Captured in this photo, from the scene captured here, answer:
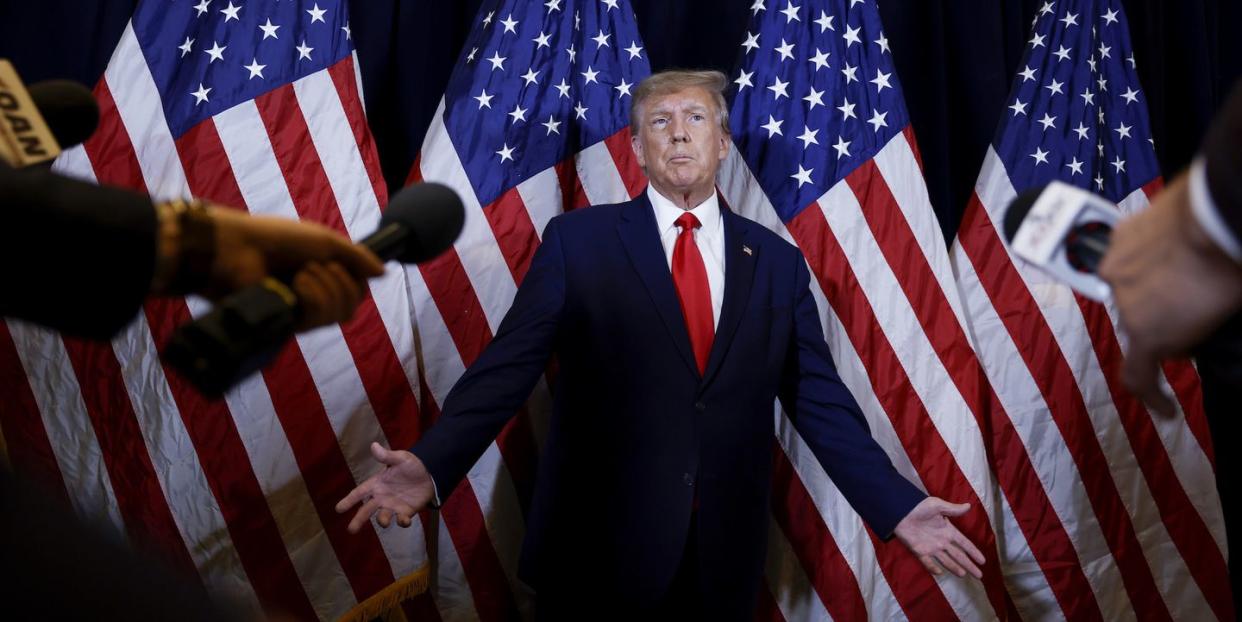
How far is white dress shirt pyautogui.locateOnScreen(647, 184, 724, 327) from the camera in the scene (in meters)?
1.94

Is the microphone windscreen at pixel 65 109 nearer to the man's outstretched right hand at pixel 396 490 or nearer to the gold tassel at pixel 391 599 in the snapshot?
the man's outstretched right hand at pixel 396 490

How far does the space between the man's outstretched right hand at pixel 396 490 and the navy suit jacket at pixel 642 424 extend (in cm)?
17

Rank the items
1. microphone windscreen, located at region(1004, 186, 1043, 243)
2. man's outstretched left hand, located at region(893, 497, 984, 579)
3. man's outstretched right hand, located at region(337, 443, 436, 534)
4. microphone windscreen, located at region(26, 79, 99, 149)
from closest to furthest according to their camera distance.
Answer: microphone windscreen, located at region(1004, 186, 1043, 243)
microphone windscreen, located at region(26, 79, 99, 149)
man's outstretched right hand, located at region(337, 443, 436, 534)
man's outstretched left hand, located at region(893, 497, 984, 579)

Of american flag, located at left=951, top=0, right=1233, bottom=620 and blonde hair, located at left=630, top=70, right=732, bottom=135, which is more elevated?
blonde hair, located at left=630, top=70, right=732, bottom=135

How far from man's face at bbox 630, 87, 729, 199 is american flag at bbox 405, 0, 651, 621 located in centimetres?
21

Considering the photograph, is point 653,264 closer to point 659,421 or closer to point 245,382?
point 659,421

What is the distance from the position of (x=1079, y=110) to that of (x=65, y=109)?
217cm

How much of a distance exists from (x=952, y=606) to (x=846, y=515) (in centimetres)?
31

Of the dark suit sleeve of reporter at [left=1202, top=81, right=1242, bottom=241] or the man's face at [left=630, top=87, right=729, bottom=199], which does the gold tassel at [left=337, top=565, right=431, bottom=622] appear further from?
the dark suit sleeve of reporter at [left=1202, top=81, right=1242, bottom=241]

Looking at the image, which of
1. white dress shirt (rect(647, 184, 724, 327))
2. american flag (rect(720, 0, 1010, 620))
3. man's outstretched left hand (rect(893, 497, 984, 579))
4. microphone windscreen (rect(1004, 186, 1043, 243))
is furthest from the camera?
american flag (rect(720, 0, 1010, 620))

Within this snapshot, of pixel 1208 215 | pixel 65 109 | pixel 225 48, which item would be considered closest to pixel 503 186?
pixel 225 48

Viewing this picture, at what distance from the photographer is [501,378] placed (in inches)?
68.8

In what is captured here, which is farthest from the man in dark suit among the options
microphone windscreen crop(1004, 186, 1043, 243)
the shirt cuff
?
the shirt cuff

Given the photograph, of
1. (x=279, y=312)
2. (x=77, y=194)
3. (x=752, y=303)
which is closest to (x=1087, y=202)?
(x=279, y=312)
